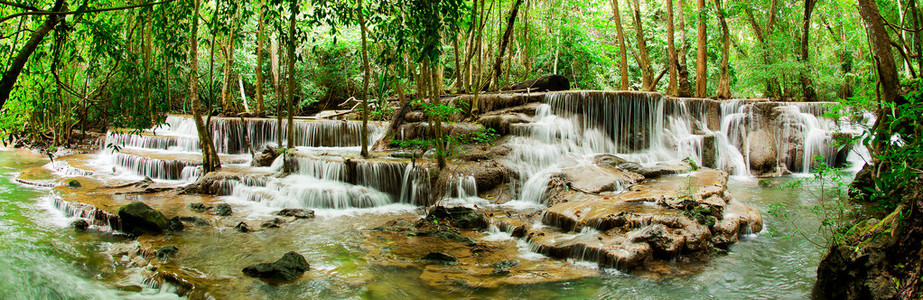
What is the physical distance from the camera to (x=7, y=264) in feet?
16.8

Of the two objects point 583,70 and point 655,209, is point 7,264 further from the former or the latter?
point 583,70

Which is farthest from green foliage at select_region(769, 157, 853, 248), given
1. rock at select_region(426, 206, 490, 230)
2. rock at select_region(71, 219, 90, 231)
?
rock at select_region(71, 219, 90, 231)

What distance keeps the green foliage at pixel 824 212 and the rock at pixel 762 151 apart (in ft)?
5.79

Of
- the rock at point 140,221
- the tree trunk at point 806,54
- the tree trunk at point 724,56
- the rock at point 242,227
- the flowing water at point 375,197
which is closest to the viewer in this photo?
the flowing water at point 375,197

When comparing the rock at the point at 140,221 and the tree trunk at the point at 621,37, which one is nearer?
the rock at the point at 140,221

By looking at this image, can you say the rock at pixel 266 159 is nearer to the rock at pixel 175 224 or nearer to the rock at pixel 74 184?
the rock at pixel 74 184

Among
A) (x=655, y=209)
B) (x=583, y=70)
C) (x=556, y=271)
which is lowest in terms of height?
(x=556, y=271)

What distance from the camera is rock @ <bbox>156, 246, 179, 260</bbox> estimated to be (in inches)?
222

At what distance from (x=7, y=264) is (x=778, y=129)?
1530cm

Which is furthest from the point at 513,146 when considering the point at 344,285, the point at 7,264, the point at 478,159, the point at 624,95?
the point at 7,264

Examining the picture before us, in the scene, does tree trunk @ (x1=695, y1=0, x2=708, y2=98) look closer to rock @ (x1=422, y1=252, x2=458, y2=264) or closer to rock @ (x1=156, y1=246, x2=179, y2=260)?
rock @ (x1=422, y1=252, x2=458, y2=264)

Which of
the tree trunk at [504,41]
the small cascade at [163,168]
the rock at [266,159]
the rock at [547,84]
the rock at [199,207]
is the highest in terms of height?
the tree trunk at [504,41]

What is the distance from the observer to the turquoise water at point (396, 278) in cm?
482

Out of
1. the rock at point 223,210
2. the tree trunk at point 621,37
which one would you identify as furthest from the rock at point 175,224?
the tree trunk at point 621,37
